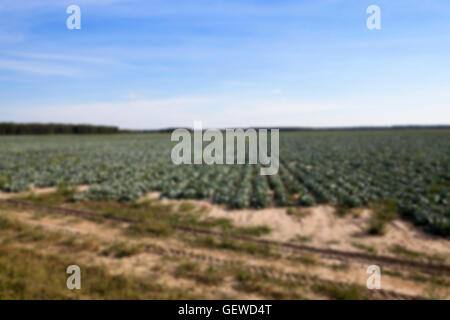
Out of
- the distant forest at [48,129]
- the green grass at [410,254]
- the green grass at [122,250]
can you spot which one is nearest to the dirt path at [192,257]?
the green grass at [122,250]

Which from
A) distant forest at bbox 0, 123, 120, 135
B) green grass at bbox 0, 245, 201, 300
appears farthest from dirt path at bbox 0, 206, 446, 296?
distant forest at bbox 0, 123, 120, 135

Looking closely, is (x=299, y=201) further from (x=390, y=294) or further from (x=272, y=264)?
(x=390, y=294)

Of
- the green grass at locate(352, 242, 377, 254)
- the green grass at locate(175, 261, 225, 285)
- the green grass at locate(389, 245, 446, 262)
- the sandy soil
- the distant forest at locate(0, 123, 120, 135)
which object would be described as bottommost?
the green grass at locate(175, 261, 225, 285)

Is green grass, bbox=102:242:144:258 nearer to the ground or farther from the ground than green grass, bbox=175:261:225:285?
farther from the ground

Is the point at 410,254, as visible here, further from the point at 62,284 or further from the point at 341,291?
the point at 62,284

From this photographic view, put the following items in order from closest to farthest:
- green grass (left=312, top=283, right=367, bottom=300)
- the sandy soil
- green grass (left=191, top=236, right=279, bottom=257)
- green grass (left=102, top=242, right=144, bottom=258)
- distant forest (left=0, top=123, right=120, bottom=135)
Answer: green grass (left=312, top=283, right=367, bottom=300) < green grass (left=102, top=242, right=144, bottom=258) < green grass (left=191, top=236, right=279, bottom=257) < the sandy soil < distant forest (left=0, top=123, right=120, bottom=135)

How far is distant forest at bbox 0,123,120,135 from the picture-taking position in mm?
79250

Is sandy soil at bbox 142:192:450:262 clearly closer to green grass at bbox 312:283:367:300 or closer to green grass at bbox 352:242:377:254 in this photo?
green grass at bbox 352:242:377:254

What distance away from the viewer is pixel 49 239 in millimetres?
7016

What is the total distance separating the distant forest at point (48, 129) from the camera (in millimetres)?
79250

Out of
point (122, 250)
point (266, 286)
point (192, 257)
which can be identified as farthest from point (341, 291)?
point (122, 250)

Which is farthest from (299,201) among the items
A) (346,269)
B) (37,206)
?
(37,206)

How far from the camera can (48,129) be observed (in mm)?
85125
